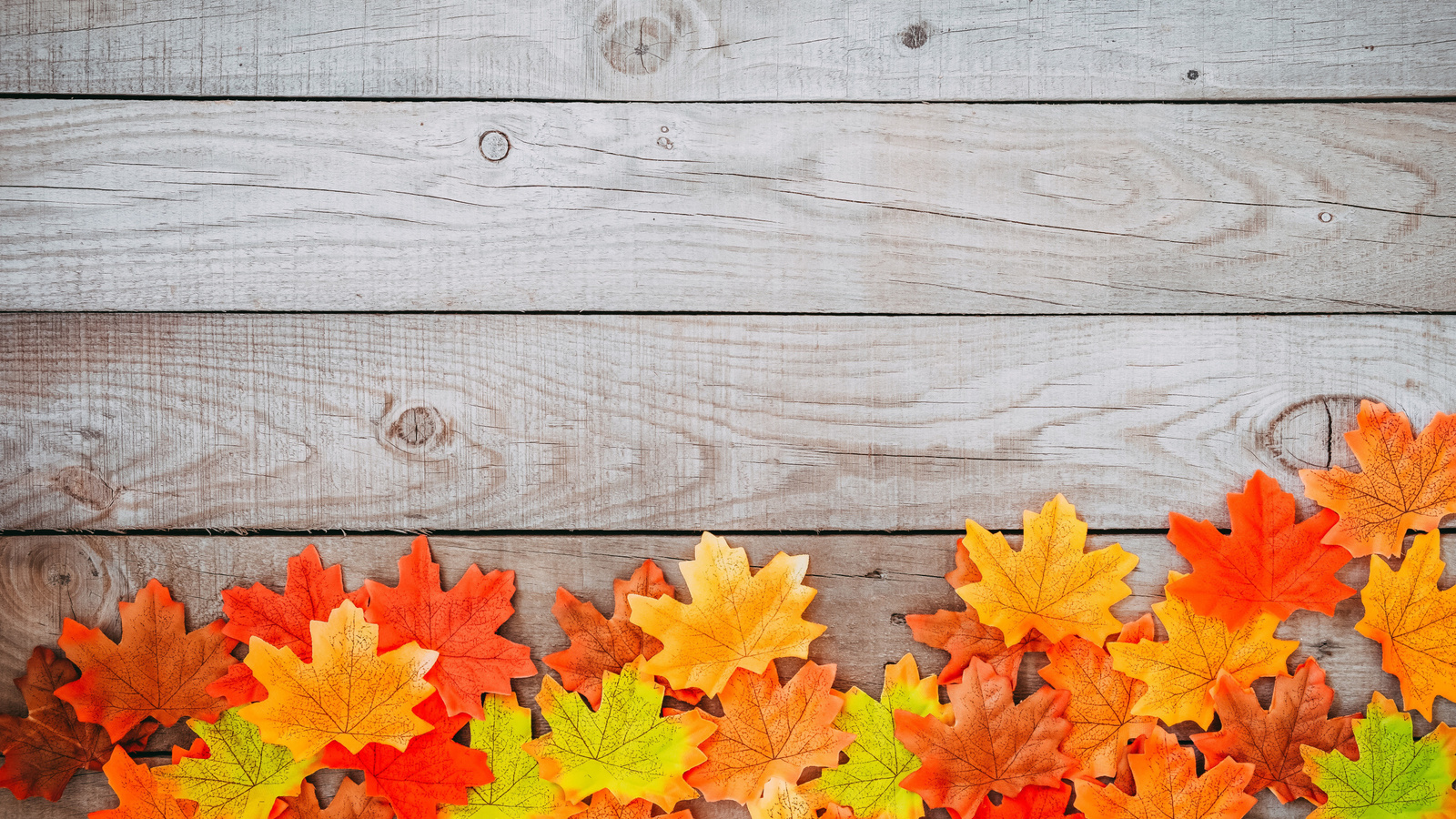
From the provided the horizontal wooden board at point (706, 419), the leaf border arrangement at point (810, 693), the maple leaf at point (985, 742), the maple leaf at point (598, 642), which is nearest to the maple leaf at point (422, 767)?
the leaf border arrangement at point (810, 693)

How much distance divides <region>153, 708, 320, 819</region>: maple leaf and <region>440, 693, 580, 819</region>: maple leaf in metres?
0.18

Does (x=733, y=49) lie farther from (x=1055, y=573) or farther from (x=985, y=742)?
(x=985, y=742)

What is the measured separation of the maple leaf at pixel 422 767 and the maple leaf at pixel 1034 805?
1.80 ft

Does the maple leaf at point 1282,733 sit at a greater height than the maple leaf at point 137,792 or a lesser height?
greater

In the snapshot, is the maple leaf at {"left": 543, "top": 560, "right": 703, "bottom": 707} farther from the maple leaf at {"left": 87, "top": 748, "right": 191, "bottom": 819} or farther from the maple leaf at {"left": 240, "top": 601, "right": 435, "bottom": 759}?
the maple leaf at {"left": 87, "top": 748, "right": 191, "bottom": 819}

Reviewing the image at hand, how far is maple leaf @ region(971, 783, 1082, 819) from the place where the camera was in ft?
2.80

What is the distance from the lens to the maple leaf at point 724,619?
0.83m

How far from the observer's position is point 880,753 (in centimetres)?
86

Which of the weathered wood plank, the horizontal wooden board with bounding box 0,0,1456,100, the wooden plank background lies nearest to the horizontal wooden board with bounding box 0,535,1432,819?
the wooden plank background

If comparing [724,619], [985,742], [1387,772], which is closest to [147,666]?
[724,619]

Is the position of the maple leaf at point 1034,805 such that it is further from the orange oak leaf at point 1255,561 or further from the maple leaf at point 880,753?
the orange oak leaf at point 1255,561

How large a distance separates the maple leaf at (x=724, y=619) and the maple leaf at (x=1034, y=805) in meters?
0.28

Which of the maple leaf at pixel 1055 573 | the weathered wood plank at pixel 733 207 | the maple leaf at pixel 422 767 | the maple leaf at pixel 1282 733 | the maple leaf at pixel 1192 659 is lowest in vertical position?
the maple leaf at pixel 422 767

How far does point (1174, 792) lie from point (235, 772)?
3.33ft
